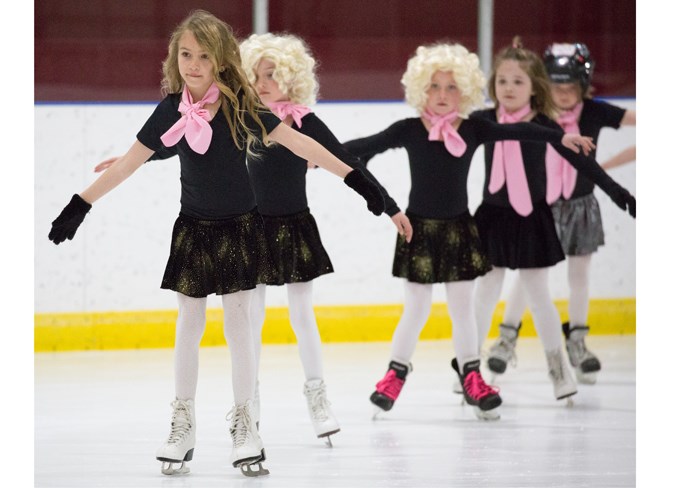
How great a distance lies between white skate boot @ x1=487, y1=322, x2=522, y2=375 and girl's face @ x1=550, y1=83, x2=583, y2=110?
40.6 inches

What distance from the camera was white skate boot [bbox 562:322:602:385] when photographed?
5770 mm

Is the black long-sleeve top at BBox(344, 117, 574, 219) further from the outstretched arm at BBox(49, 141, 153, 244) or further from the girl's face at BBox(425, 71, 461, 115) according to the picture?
the outstretched arm at BBox(49, 141, 153, 244)

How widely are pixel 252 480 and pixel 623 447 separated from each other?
1350 mm

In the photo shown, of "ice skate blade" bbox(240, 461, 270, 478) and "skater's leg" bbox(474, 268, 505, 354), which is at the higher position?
"skater's leg" bbox(474, 268, 505, 354)

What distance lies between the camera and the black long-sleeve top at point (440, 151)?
15.6ft

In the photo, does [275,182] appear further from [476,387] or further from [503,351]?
[503,351]

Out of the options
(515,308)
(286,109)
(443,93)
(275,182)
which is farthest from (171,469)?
(515,308)

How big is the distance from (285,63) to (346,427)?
140cm

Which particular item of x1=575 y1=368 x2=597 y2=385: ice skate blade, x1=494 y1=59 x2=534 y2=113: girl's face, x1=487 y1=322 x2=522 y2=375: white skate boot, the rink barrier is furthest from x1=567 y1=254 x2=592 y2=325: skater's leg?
the rink barrier

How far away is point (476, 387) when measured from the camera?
15.8 feet

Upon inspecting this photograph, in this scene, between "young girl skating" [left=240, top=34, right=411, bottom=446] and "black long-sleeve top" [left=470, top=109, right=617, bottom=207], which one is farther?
"black long-sleeve top" [left=470, top=109, right=617, bottom=207]

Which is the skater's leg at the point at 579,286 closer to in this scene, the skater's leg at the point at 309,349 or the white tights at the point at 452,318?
the white tights at the point at 452,318

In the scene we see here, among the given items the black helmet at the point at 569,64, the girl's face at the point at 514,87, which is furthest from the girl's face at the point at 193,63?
the black helmet at the point at 569,64
